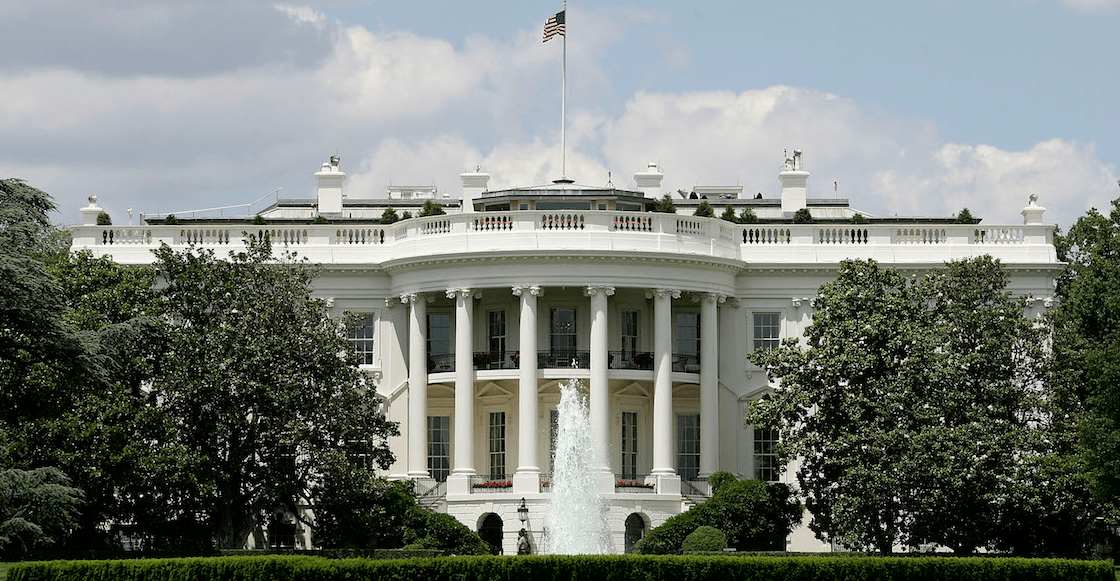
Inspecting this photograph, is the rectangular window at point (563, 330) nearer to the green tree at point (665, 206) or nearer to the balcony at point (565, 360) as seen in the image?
the balcony at point (565, 360)

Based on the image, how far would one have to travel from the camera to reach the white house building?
61625 mm

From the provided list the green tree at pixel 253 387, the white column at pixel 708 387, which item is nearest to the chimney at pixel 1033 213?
the white column at pixel 708 387

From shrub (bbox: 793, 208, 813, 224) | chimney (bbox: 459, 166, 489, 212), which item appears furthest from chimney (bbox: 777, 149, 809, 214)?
chimney (bbox: 459, 166, 489, 212)

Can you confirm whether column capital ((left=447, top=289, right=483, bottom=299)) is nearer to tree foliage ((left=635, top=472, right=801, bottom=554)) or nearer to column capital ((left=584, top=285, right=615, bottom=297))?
column capital ((left=584, top=285, right=615, bottom=297))

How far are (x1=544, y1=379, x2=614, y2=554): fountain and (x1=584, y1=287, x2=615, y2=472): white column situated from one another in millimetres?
337

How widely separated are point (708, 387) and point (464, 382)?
7825 millimetres

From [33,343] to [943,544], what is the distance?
25.0 metres

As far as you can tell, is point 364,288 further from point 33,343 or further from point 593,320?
point 33,343

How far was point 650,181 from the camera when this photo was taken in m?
74.1

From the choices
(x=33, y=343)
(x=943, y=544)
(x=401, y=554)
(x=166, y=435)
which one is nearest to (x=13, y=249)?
(x=33, y=343)

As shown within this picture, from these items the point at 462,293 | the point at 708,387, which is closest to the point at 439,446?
the point at 462,293

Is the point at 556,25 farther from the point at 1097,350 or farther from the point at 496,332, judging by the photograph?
the point at 1097,350

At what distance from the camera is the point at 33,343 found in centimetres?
4653

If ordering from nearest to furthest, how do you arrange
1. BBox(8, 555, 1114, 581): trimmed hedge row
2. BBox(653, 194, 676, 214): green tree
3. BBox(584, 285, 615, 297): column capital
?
BBox(8, 555, 1114, 581): trimmed hedge row, BBox(584, 285, 615, 297): column capital, BBox(653, 194, 676, 214): green tree
